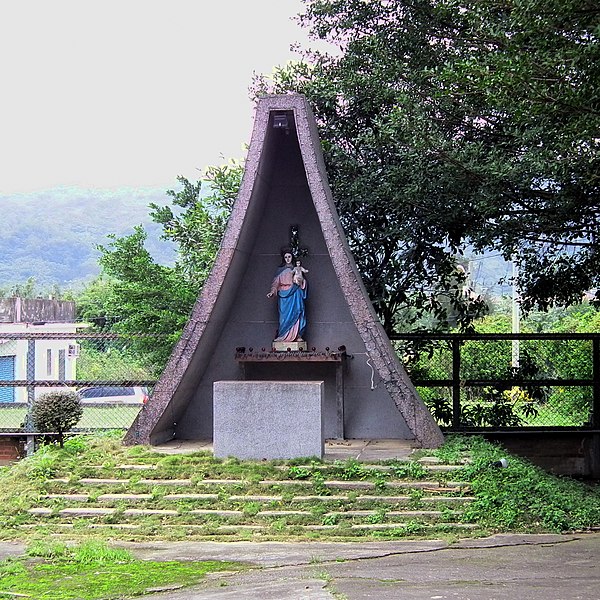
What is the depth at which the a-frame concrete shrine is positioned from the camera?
10.4 metres

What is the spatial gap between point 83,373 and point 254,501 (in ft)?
37.4

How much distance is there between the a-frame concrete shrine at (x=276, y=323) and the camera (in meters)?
10.4

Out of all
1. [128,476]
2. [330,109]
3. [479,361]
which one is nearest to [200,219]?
[330,109]

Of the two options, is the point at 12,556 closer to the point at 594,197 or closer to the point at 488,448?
the point at 488,448

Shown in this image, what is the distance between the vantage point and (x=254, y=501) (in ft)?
28.0

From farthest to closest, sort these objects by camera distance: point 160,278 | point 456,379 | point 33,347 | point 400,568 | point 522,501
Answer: point 160,278 < point 33,347 < point 456,379 < point 522,501 < point 400,568

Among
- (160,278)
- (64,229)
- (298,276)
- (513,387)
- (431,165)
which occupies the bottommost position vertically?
(513,387)

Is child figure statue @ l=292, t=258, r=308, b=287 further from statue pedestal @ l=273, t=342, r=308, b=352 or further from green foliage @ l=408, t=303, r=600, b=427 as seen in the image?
green foliage @ l=408, t=303, r=600, b=427

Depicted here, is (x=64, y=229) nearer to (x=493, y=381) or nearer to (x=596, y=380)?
(x=493, y=381)

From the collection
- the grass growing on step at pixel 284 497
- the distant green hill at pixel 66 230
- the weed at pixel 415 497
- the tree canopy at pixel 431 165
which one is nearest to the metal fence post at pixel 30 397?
the grass growing on step at pixel 284 497

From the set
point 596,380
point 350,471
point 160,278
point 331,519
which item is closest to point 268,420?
point 350,471

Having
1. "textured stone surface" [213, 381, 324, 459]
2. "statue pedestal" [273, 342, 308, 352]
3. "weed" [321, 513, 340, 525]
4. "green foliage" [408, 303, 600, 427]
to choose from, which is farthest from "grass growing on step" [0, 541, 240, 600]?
"green foliage" [408, 303, 600, 427]

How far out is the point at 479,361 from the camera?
13195mm

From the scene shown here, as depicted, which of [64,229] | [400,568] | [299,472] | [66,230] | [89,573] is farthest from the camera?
[64,229]
